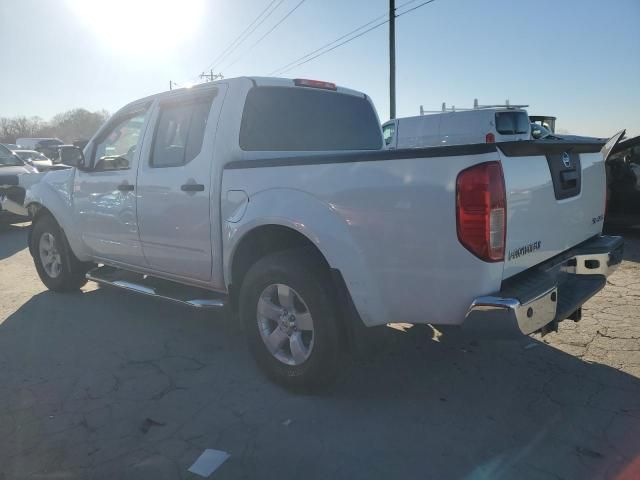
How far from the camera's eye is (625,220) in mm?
7602

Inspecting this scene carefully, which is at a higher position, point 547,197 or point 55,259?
point 547,197

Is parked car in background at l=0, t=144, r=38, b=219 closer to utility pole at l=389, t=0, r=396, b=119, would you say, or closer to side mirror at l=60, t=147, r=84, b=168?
side mirror at l=60, t=147, r=84, b=168

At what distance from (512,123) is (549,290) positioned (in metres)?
13.6

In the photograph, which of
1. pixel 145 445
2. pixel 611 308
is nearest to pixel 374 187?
pixel 145 445

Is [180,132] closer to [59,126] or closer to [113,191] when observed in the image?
[113,191]

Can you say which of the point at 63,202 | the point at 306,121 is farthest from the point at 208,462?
the point at 63,202

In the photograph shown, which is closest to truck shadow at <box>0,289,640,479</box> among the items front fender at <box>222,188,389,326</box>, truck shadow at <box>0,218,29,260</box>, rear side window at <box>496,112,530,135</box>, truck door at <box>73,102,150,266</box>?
front fender at <box>222,188,389,326</box>

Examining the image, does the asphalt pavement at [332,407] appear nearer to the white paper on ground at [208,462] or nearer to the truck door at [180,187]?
the white paper on ground at [208,462]

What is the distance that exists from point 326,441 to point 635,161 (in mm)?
7256

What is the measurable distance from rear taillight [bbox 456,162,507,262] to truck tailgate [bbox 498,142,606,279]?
0.07 meters

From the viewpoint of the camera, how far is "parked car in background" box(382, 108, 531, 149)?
46.7 feet

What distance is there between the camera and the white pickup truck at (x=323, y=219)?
7.79ft

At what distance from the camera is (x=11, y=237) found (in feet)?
32.6

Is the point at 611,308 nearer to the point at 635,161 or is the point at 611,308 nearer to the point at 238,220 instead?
the point at 238,220
